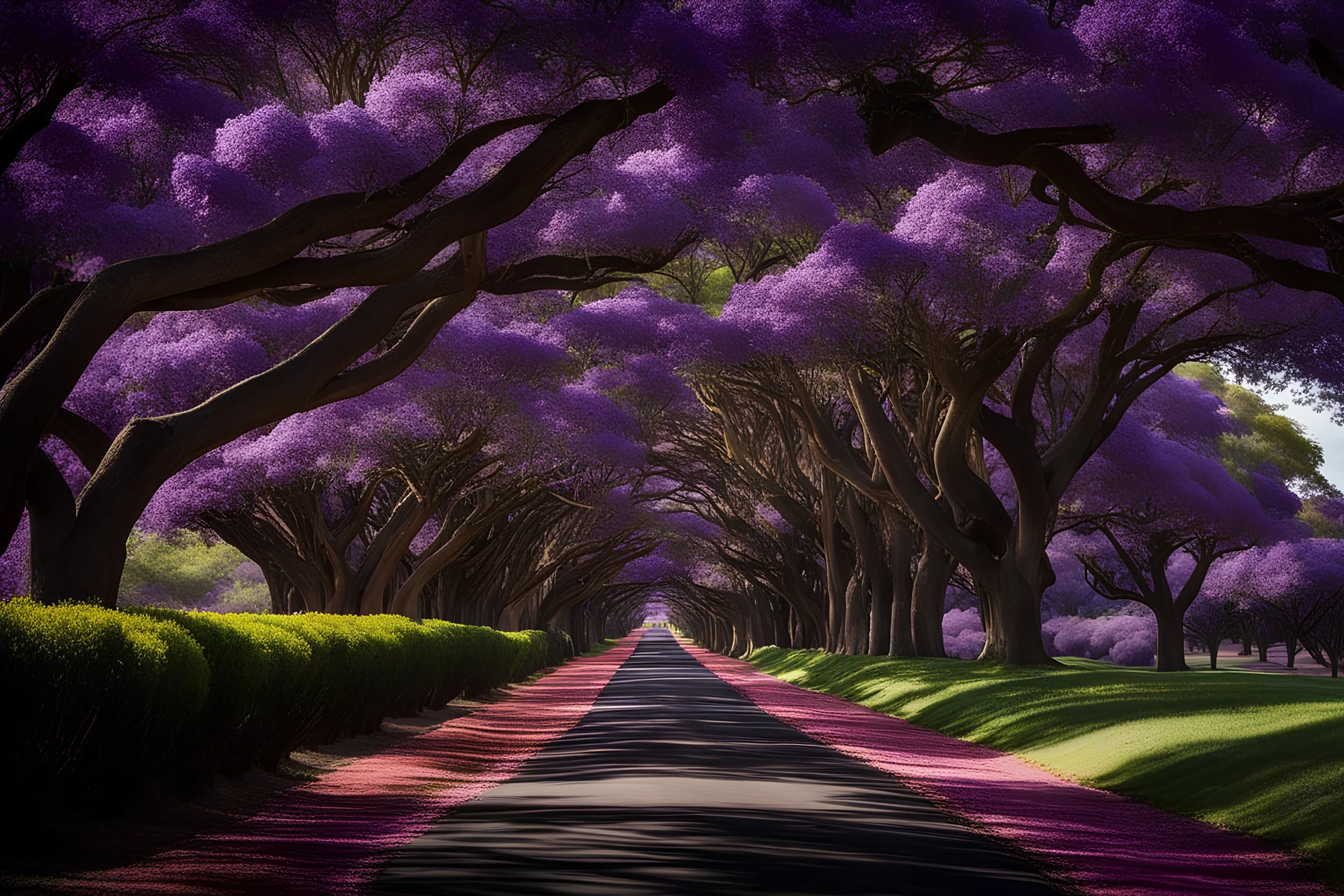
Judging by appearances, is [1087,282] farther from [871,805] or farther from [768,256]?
[871,805]

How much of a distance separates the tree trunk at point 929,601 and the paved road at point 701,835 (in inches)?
724

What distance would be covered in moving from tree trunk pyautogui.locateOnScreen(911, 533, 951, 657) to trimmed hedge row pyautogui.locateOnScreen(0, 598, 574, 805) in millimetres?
18879

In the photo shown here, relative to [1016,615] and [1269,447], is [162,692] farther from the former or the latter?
[1269,447]

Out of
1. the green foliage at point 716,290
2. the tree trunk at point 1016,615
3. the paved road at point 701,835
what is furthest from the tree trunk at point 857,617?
the paved road at point 701,835

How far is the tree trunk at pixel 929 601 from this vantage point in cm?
3628

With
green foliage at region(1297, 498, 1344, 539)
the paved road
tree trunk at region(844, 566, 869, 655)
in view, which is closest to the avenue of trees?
tree trunk at region(844, 566, 869, 655)

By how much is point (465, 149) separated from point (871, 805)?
7.65 meters

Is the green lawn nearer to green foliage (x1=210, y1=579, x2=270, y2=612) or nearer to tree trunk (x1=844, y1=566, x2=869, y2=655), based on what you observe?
tree trunk (x1=844, y1=566, x2=869, y2=655)

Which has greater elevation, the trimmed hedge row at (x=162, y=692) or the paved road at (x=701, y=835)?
the trimmed hedge row at (x=162, y=692)

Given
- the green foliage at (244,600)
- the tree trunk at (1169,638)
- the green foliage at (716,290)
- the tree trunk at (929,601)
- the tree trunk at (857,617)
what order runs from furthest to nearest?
1. the green foliage at (244,600)
2. the tree trunk at (857,617)
3. the tree trunk at (1169,638)
4. the green foliage at (716,290)
5. the tree trunk at (929,601)

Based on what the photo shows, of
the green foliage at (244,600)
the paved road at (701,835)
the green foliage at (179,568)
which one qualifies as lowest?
the paved road at (701,835)

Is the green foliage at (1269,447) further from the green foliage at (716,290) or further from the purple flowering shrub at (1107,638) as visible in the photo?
the green foliage at (716,290)

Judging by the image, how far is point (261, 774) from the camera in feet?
49.8

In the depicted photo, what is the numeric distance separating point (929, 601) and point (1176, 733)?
20.6 m
